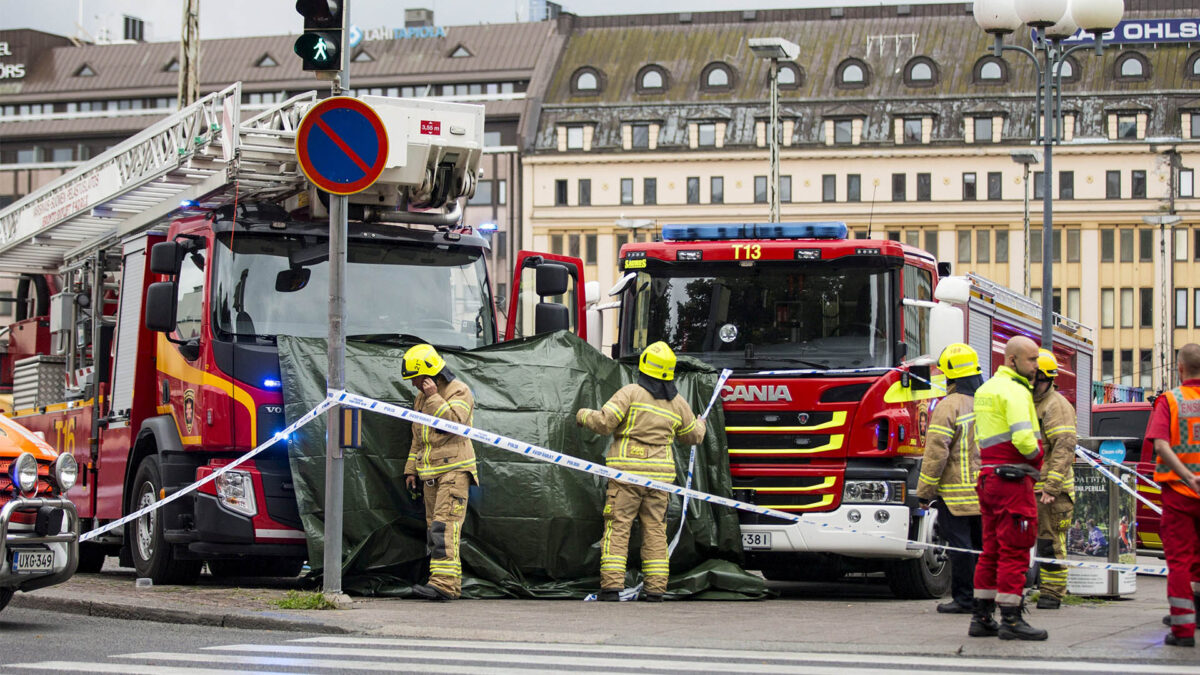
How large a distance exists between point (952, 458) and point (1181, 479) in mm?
2740

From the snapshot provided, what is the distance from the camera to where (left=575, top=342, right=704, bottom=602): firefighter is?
13.3 m

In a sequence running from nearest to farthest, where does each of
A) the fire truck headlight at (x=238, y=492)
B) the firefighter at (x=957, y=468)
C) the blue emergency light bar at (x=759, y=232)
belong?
1. the firefighter at (x=957, y=468)
2. the fire truck headlight at (x=238, y=492)
3. the blue emergency light bar at (x=759, y=232)

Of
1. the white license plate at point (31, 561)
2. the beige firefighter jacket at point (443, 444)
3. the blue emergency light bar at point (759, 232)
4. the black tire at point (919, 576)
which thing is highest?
the blue emergency light bar at point (759, 232)

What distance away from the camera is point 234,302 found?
13734 millimetres

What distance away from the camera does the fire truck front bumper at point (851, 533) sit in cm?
1386

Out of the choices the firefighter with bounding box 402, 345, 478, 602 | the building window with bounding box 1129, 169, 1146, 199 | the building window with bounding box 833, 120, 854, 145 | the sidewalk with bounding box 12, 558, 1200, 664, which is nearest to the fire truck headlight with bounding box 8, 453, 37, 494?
the sidewalk with bounding box 12, 558, 1200, 664

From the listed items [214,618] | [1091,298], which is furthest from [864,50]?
[214,618]

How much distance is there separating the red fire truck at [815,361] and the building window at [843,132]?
6712 cm

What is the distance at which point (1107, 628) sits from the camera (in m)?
11.3

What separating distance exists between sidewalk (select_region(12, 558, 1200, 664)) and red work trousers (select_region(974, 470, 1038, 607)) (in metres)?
0.31

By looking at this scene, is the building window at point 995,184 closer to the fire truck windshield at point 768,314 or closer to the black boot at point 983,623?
the fire truck windshield at point 768,314

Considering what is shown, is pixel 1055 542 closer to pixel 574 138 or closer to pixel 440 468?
pixel 440 468

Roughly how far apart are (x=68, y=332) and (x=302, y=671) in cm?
888

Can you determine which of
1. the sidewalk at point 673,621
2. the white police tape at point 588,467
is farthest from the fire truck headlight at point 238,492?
the white police tape at point 588,467
